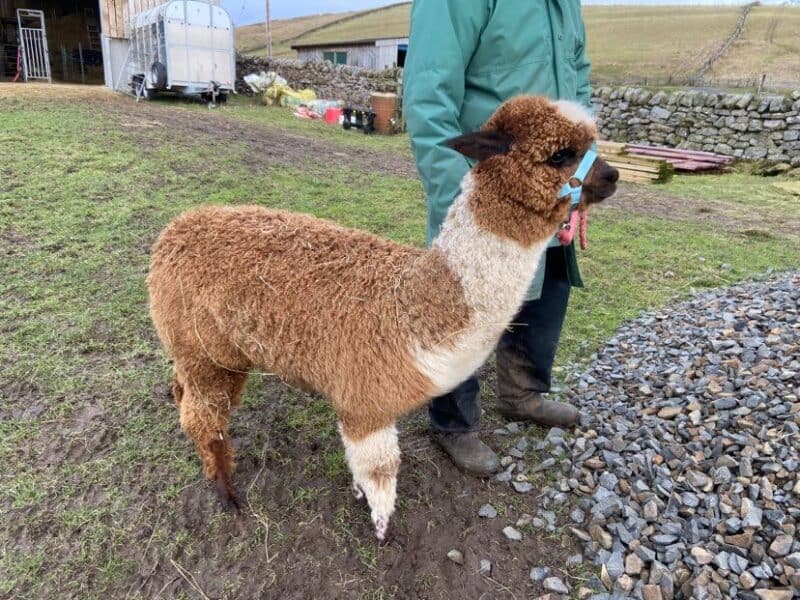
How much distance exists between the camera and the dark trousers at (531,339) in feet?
9.21

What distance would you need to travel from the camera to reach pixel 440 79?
2119mm

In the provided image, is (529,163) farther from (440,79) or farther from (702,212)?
(702,212)

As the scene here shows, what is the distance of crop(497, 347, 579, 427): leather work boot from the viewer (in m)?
3.12

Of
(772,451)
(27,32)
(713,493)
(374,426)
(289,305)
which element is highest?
(27,32)

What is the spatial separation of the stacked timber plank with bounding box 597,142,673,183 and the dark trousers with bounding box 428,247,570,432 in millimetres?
8588

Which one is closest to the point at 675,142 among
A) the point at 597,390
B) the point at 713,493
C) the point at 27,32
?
the point at 597,390

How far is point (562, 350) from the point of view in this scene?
4.00 meters

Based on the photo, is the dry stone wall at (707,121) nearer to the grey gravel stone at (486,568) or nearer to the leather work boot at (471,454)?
the leather work boot at (471,454)

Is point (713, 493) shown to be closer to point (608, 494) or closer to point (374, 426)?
point (608, 494)

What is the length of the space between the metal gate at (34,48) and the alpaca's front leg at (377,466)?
21.3 meters

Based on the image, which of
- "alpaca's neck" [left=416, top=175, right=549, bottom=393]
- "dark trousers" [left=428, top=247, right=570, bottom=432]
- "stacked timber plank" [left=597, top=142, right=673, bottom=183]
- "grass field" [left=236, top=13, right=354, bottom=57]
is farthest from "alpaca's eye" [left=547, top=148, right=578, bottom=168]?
"grass field" [left=236, top=13, right=354, bottom=57]

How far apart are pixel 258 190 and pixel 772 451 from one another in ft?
20.5

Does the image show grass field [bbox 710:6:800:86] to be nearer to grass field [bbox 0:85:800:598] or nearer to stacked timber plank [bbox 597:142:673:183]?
stacked timber plank [bbox 597:142:673:183]

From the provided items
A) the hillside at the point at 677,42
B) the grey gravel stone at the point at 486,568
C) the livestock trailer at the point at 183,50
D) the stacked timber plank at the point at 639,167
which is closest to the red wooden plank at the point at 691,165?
the stacked timber plank at the point at 639,167
